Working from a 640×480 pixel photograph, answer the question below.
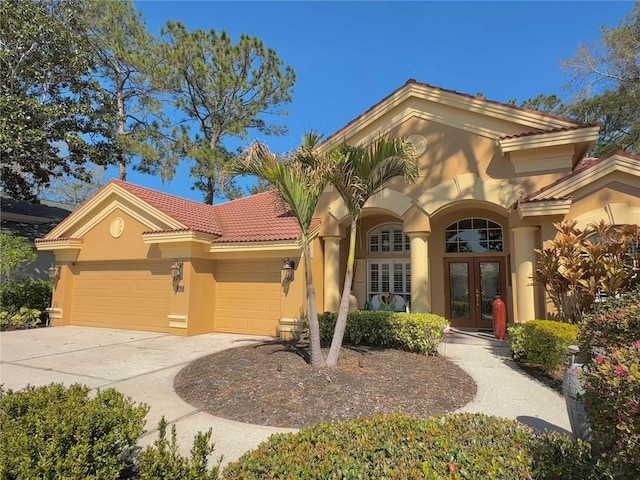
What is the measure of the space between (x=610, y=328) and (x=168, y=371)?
7.31 meters

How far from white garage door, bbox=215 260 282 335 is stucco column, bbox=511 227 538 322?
669 centimetres

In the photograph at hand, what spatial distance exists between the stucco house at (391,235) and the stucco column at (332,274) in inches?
1.4

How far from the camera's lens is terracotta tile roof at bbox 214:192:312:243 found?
11.7m

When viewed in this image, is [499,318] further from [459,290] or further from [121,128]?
[121,128]

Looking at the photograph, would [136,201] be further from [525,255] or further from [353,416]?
[525,255]

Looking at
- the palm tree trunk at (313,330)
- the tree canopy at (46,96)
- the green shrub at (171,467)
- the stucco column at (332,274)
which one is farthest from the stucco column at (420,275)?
the tree canopy at (46,96)

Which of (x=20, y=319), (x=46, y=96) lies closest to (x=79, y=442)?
(x=20, y=319)

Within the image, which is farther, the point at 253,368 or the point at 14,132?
the point at 14,132

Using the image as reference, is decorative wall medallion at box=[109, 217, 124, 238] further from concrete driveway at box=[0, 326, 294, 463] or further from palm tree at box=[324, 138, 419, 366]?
palm tree at box=[324, 138, 419, 366]

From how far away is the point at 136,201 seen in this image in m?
13.0

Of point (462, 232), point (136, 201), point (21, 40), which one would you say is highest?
point (21, 40)

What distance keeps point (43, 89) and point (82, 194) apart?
31839mm

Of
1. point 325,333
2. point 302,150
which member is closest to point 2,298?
point 325,333

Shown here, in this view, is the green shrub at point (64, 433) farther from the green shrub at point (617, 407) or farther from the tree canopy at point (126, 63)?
the tree canopy at point (126, 63)
